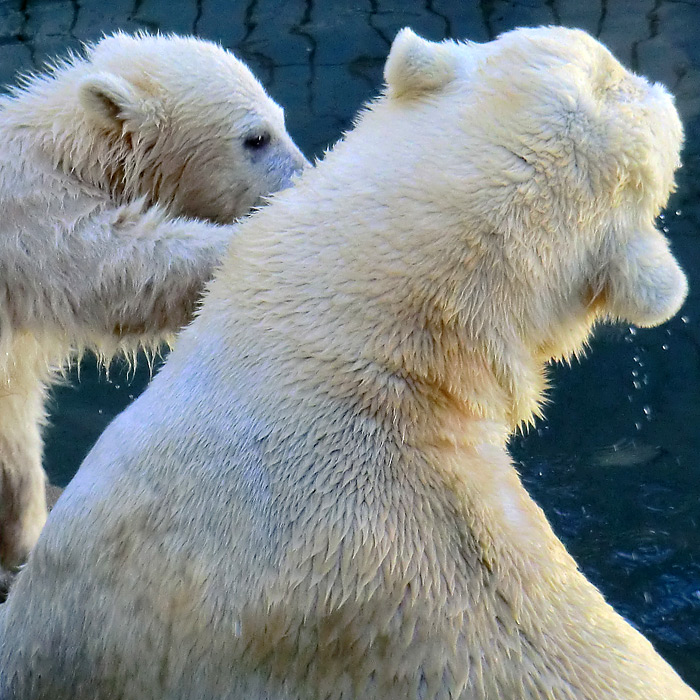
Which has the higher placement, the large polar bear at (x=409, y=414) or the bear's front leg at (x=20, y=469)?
the large polar bear at (x=409, y=414)

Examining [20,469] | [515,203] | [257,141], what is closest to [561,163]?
[515,203]

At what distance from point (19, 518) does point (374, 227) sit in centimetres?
178

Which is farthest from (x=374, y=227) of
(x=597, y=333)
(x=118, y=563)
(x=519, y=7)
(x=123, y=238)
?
(x=519, y=7)

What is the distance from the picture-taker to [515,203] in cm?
155

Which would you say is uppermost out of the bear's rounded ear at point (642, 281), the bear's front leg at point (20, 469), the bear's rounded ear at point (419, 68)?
the bear's rounded ear at point (419, 68)

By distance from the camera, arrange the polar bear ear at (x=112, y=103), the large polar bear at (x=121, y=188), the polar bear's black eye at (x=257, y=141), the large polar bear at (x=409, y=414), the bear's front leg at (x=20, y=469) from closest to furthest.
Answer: the large polar bear at (x=409, y=414) < the large polar bear at (x=121, y=188) < the polar bear ear at (x=112, y=103) < the polar bear's black eye at (x=257, y=141) < the bear's front leg at (x=20, y=469)

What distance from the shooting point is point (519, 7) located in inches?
222

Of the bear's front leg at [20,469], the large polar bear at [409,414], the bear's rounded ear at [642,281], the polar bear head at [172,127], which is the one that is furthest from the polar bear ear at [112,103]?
the bear's rounded ear at [642,281]

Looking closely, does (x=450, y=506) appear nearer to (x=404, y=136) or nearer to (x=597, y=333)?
(x=404, y=136)

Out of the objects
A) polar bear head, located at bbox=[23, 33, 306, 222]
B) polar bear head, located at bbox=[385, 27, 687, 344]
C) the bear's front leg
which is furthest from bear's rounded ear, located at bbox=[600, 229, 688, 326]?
the bear's front leg

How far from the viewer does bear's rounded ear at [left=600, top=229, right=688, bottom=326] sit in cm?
160

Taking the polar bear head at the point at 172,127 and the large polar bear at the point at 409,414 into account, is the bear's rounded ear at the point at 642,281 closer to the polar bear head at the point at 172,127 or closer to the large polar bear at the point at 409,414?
the large polar bear at the point at 409,414

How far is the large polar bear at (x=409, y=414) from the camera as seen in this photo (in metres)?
1.54

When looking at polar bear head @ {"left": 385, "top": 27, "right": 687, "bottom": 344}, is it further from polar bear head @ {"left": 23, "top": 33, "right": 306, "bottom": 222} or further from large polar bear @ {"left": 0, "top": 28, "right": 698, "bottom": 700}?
polar bear head @ {"left": 23, "top": 33, "right": 306, "bottom": 222}
